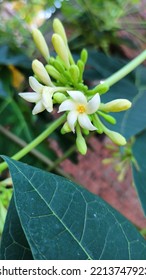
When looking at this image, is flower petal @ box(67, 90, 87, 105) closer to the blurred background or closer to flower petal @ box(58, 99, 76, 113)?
flower petal @ box(58, 99, 76, 113)

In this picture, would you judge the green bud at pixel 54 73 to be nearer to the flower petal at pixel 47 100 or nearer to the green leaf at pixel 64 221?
the flower petal at pixel 47 100

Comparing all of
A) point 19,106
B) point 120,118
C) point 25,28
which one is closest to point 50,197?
point 120,118

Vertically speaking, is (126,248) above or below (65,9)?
below

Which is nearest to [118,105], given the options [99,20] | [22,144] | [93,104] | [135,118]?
[93,104]

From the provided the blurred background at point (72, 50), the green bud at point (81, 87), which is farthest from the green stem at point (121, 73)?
the blurred background at point (72, 50)

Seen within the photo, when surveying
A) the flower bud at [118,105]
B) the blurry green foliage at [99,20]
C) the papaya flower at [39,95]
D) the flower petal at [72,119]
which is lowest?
the flower bud at [118,105]

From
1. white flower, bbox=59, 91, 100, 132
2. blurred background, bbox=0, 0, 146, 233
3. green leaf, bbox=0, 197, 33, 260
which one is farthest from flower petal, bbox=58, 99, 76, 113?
blurred background, bbox=0, 0, 146, 233

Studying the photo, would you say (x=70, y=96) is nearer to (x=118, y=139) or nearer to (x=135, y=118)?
(x=118, y=139)
